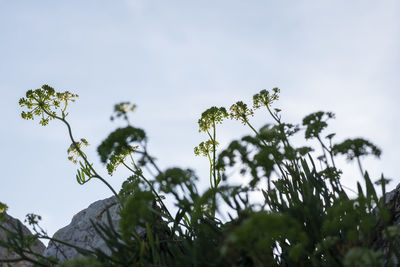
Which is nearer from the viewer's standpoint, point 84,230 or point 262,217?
point 262,217

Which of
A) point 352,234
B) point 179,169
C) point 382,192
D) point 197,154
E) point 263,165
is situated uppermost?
point 197,154

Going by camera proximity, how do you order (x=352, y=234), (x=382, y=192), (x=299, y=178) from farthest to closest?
(x=299, y=178), (x=382, y=192), (x=352, y=234)

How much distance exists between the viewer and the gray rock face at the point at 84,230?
4.83 metres

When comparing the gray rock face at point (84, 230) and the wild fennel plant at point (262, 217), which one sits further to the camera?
the gray rock face at point (84, 230)

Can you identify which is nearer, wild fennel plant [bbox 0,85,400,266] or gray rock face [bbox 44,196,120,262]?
wild fennel plant [bbox 0,85,400,266]

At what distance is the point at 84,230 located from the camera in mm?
5117

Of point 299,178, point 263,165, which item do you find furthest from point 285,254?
point 263,165

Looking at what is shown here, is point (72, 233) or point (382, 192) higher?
point (72, 233)

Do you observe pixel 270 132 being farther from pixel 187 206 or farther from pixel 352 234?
pixel 352 234

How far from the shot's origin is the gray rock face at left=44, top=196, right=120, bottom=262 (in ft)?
15.9

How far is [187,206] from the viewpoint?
9.03 ft

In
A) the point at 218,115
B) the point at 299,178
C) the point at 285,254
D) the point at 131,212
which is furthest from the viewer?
the point at 218,115

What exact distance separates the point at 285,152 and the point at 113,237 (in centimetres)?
136

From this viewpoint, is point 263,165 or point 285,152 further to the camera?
point 285,152
